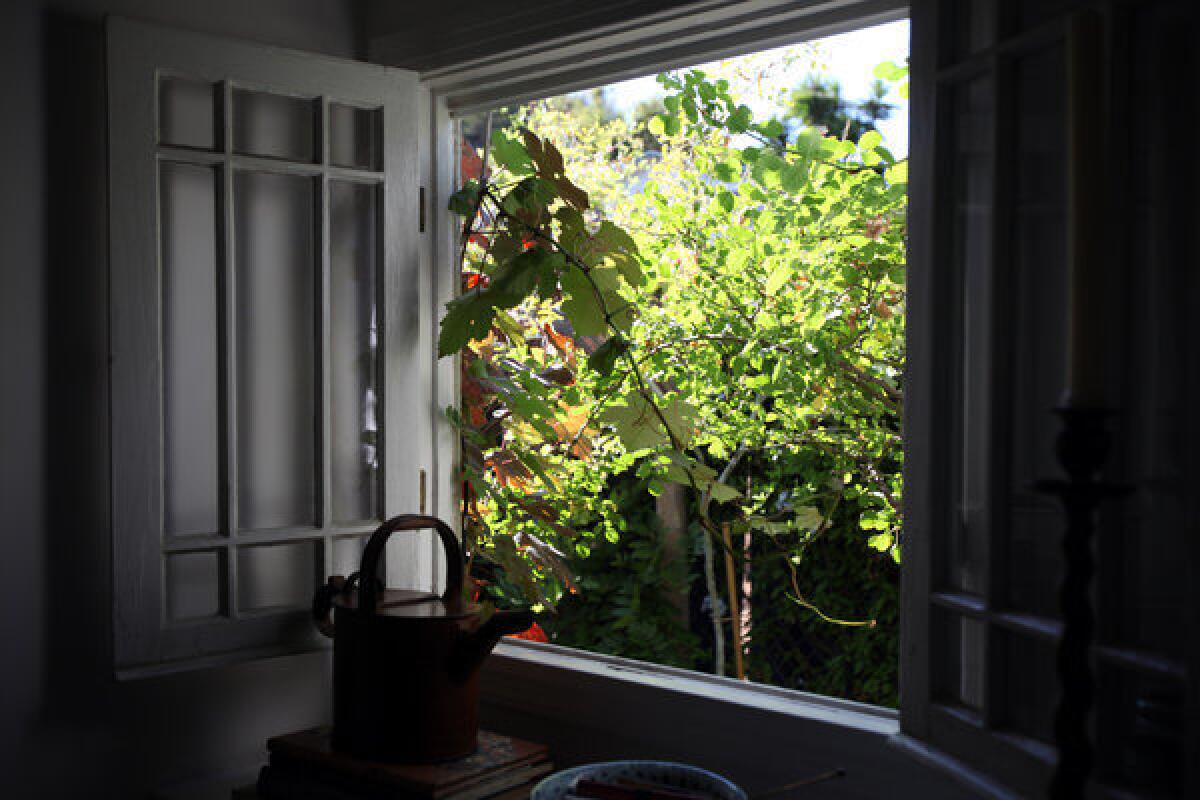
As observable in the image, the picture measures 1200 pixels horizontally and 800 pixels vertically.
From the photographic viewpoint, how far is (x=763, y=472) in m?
3.15

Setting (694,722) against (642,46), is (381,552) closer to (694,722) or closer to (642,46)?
(694,722)

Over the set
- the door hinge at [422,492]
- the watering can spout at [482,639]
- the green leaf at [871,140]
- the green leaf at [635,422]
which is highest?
the green leaf at [871,140]
